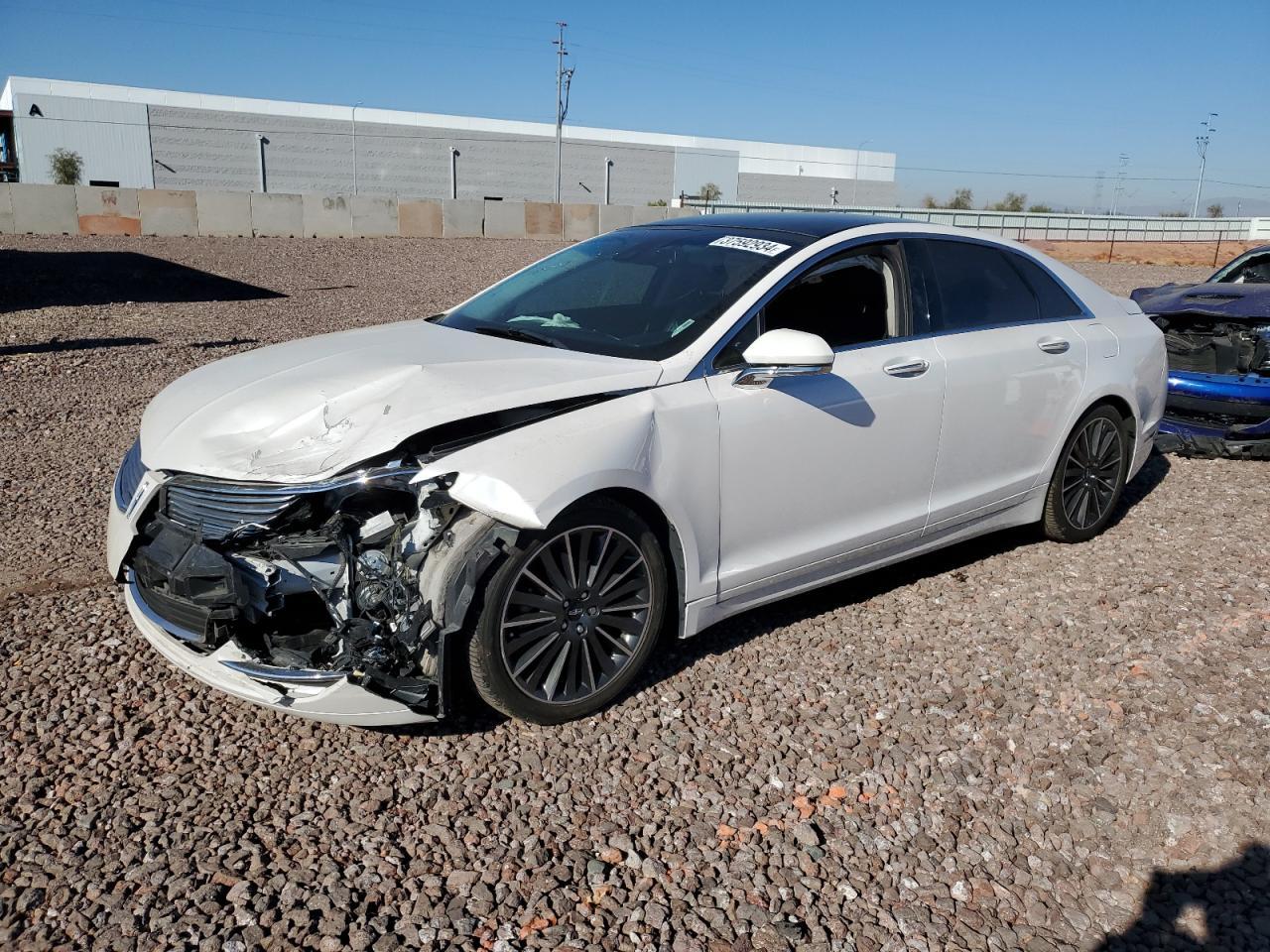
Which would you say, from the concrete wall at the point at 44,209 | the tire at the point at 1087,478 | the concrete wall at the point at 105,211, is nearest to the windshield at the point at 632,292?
the tire at the point at 1087,478

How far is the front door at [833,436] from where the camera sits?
3.80m

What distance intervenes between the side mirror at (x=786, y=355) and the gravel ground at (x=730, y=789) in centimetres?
120

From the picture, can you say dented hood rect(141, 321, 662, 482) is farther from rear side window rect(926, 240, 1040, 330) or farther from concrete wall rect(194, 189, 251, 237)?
concrete wall rect(194, 189, 251, 237)

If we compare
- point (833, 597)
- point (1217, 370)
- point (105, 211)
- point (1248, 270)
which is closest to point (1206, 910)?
point (833, 597)

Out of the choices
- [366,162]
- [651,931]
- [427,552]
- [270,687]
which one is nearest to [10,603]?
[270,687]

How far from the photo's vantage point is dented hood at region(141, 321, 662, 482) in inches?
128

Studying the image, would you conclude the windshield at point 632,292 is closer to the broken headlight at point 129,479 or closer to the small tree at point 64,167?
the broken headlight at point 129,479

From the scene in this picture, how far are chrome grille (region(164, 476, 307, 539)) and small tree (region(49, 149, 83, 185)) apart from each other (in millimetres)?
55490

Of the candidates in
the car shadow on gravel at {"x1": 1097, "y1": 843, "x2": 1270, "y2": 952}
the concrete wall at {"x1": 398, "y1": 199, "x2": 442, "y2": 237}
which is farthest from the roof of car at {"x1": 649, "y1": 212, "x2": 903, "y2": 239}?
the concrete wall at {"x1": 398, "y1": 199, "x2": 442, "y2": 237}

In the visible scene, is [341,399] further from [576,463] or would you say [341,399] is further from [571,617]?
[571,617]

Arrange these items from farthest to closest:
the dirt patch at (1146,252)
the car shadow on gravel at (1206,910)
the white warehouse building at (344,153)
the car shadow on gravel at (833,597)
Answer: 1. the white warehouse building at (344,153)
2. the dirt patch at (1146,252)
3. the car shadow on gravel at (833,597)
4. the car shadow on gravel at (1206,910)

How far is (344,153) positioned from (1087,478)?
62080 millimetres

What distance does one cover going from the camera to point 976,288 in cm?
483

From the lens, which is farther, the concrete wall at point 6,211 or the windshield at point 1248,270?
the concrete wall at point 6,211
